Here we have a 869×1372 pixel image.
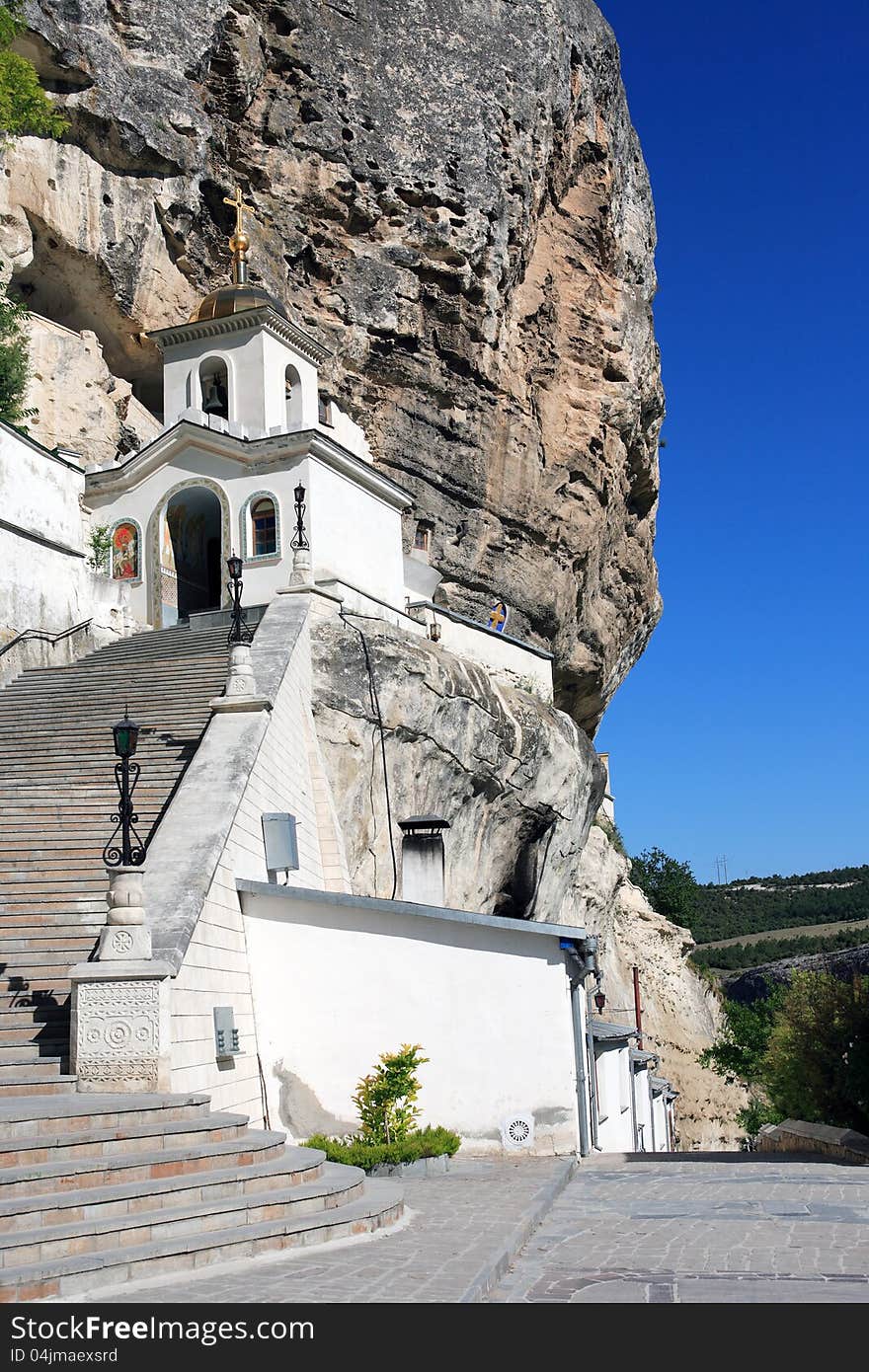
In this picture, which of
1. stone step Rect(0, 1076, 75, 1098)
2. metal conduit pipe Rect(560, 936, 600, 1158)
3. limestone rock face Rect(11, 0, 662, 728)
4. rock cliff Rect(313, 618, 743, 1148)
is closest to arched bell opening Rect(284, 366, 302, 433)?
limestone rock face Rect(11, 0, 662, 728)

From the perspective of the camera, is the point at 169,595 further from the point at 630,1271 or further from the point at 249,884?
the point at 630,1271

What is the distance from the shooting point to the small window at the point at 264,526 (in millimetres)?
22922

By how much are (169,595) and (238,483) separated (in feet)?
8.81

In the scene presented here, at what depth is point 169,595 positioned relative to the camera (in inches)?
957

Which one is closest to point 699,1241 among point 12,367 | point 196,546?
point 196,546

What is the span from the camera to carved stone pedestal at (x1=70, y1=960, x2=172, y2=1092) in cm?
866

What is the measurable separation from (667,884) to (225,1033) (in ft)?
180

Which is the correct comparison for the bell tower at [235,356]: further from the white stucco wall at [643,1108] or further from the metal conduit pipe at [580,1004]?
the metal conduit pipe at [580,1004]

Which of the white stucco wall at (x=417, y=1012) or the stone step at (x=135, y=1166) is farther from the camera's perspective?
the white stucco wall at (x=417, y=1012)

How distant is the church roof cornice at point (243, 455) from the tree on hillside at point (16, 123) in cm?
197

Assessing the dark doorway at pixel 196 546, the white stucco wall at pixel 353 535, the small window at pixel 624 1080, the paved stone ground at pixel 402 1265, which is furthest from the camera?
the dark doorway at pixel 196 546

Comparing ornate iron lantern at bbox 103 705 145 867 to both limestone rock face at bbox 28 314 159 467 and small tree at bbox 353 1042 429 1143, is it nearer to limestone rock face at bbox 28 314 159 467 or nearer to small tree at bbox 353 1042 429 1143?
small tree at bbox 353 1042 429 1143

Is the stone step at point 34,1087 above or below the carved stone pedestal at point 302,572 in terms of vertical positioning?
below

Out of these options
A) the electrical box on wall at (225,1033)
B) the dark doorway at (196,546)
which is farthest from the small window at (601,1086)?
the dark doorway at (196,546)
